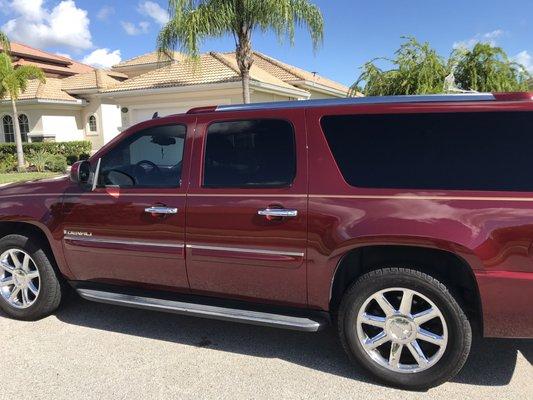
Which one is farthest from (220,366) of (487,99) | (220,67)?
(220,67)

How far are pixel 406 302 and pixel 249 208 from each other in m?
1.22

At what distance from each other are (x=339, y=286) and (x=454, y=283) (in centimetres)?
77

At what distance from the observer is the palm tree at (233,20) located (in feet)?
44.5

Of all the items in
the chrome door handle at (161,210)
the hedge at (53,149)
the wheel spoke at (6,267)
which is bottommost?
the wheel spoke at (6,267)

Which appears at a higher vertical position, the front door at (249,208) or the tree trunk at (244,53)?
the tree trunk at (244,53)

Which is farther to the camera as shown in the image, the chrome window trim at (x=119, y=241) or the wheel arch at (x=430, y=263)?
the chrome window trim at (x=119, y=241)

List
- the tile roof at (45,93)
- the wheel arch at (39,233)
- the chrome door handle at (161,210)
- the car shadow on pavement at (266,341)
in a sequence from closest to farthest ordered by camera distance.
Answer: the car shadow on pavement at (266,341), the chrome door handle at (161,210), the wheel arch at (39,233), the tile roof at (45,93)

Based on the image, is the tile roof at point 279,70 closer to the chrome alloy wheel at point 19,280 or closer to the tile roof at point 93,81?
the tile roof at point 93,81

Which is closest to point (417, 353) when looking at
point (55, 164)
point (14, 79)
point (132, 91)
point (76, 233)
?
point (76, 233)

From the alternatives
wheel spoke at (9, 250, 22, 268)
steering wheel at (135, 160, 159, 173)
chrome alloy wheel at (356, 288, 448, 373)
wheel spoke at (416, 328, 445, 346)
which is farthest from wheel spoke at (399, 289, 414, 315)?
wheel spoke at (9, 250, 22, 268)

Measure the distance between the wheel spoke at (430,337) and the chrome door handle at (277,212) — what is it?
1.12m

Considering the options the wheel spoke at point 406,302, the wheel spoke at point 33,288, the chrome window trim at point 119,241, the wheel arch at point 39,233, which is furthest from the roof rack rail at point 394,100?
the wheel spoke at point 33,288

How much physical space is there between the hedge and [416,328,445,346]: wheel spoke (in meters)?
24.3

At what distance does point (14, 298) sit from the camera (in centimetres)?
451
